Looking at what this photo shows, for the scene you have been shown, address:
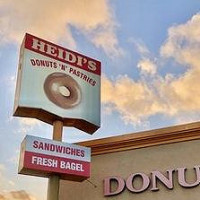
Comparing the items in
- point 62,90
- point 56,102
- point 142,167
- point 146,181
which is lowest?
point 146,181

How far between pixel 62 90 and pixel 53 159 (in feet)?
8.54

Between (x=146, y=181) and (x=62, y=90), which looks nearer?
(x=146, y=181)

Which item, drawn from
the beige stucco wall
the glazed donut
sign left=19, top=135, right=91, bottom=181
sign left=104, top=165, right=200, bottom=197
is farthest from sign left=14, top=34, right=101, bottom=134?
sign left=104, top=165, right=200, bottom=197

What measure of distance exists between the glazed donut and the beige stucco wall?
1950 mm

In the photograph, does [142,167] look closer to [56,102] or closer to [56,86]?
[56,102]

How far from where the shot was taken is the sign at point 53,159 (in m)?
12.0

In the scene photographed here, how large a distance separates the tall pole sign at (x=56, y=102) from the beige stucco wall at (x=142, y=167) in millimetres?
794

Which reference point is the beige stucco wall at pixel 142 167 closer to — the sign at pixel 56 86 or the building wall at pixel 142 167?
the building wall at pixel 142 167

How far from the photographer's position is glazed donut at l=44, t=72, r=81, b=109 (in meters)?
13.7

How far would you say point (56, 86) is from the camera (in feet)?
45.8

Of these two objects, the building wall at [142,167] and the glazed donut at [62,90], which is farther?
the glazed donut at [62,90]

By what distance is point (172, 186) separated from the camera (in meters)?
12.2

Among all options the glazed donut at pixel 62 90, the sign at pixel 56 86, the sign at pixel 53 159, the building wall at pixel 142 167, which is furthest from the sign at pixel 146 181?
the glazed donut at pixel 62 90

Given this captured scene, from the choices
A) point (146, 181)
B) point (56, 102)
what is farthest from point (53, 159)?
point (146, 181)
